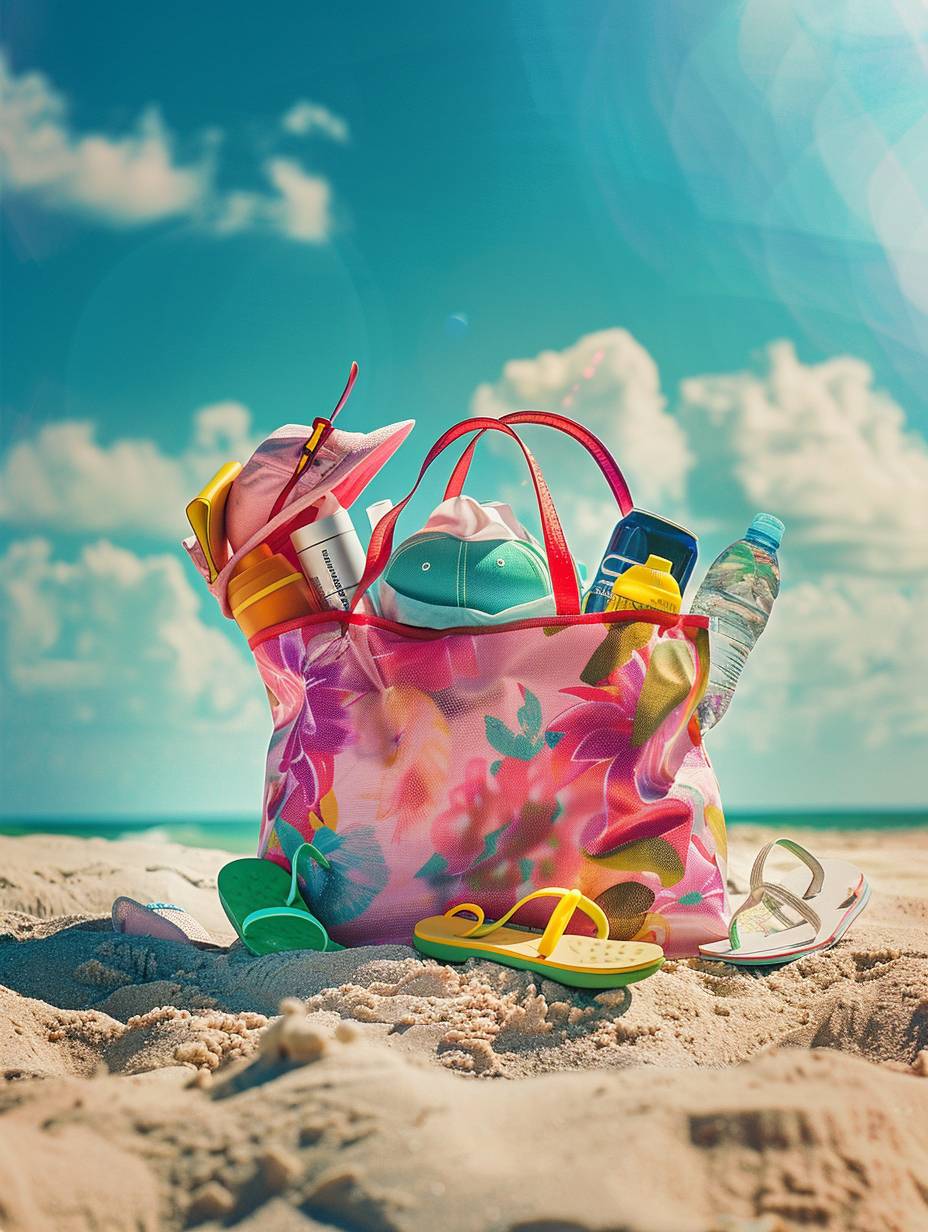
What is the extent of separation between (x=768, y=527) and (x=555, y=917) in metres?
1.19

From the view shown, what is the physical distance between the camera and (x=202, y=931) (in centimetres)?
256

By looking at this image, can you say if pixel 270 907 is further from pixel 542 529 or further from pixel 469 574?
pixel 542 529

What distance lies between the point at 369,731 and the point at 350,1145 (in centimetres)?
139

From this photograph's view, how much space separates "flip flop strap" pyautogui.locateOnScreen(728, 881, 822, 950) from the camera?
2252 millimetres

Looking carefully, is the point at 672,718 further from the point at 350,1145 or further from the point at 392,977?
the point at 350,1145

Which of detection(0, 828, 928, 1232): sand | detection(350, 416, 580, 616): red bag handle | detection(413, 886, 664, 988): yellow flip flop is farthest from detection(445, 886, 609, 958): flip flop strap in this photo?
detection(350, 416, 580, 616): red bag handle

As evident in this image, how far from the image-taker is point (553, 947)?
178 centimetres

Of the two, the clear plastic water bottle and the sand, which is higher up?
the clear plastic water bottle

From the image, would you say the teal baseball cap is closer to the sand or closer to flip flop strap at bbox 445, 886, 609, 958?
flip flop strap at bbox 445, 886, 609, 958

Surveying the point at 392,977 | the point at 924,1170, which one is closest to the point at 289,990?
the point at 392,977

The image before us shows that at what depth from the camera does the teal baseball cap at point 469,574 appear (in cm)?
220

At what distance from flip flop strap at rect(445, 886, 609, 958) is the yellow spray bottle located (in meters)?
0.64

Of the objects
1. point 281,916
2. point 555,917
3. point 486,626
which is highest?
point 486,626

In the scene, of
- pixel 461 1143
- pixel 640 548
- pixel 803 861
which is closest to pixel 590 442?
pixel 640 548
